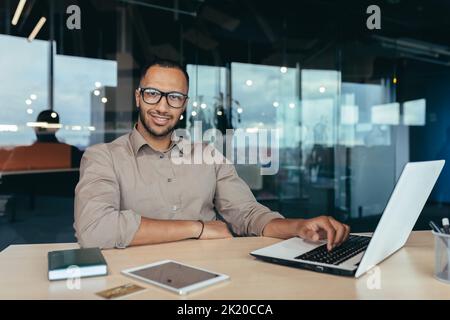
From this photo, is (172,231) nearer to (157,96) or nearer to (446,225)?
(157,96)

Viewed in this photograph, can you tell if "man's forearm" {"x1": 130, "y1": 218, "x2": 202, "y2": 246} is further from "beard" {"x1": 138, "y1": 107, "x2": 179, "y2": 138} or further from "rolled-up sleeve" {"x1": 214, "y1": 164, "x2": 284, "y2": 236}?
"beard" {"x1": 138, "y1": 107, "x2": 179, "y2": 138}

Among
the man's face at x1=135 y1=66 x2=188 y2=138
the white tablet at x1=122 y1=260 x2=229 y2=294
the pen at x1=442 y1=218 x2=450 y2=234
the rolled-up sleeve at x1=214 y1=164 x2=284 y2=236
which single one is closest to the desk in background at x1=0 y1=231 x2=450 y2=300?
the white tablet at x1=122 y1=260 x2=229 y2=294

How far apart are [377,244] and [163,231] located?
0.73m

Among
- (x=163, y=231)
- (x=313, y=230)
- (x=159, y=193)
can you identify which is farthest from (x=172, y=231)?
(x=313, y=230)

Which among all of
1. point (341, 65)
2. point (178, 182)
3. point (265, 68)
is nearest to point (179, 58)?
point (265, 68)

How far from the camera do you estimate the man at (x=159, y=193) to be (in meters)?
1.35

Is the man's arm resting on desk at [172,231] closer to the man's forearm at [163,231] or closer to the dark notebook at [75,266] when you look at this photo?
the man's forearm at [163,231]

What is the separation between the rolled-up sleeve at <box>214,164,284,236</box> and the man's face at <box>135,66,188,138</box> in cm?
32

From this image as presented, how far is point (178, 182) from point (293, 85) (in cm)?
334

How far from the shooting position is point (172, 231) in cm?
140

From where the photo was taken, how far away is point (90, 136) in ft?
14.0

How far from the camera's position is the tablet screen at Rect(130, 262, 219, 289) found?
947 mm

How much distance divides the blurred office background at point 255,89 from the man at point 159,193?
2.64 m

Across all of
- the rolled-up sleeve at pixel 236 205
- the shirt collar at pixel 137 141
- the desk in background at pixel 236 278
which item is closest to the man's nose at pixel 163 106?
the shirt collar at pixel 137 141
